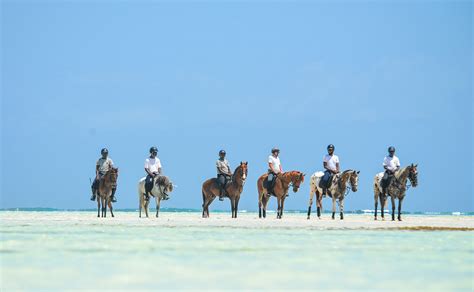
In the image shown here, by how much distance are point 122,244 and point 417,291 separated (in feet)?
24.1

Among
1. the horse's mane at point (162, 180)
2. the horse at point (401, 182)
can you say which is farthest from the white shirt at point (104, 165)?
the horse at point (401, 182)

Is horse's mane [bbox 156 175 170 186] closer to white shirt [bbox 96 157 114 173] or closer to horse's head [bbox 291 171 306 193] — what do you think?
white shirt [bbox 96 157 114 173]

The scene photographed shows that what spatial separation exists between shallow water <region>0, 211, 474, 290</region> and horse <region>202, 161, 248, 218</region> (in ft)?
45.4

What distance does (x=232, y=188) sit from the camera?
3284cm

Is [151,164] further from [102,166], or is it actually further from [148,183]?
[102,166]

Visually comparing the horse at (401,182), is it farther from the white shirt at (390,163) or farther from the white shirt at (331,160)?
the white shirt at (331,160)

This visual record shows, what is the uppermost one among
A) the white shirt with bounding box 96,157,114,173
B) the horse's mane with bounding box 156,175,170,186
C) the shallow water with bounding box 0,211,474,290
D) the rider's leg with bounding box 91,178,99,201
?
the white shirt with bounding box 96,157,114,173

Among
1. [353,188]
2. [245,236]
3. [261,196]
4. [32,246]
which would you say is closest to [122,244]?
[32,246]

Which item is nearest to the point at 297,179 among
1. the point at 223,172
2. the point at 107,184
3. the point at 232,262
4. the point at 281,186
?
the point at 281,186

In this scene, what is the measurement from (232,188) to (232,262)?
66.5 ft

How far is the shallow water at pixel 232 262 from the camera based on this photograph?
10.4 metres

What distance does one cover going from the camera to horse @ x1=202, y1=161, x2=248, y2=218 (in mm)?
32375

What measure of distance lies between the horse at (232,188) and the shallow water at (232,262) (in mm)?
13830

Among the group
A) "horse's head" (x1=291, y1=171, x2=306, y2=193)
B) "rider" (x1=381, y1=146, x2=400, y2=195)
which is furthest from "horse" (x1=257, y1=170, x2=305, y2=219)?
"rider" (x1=381, y1=146, x2=400, y2=195)
